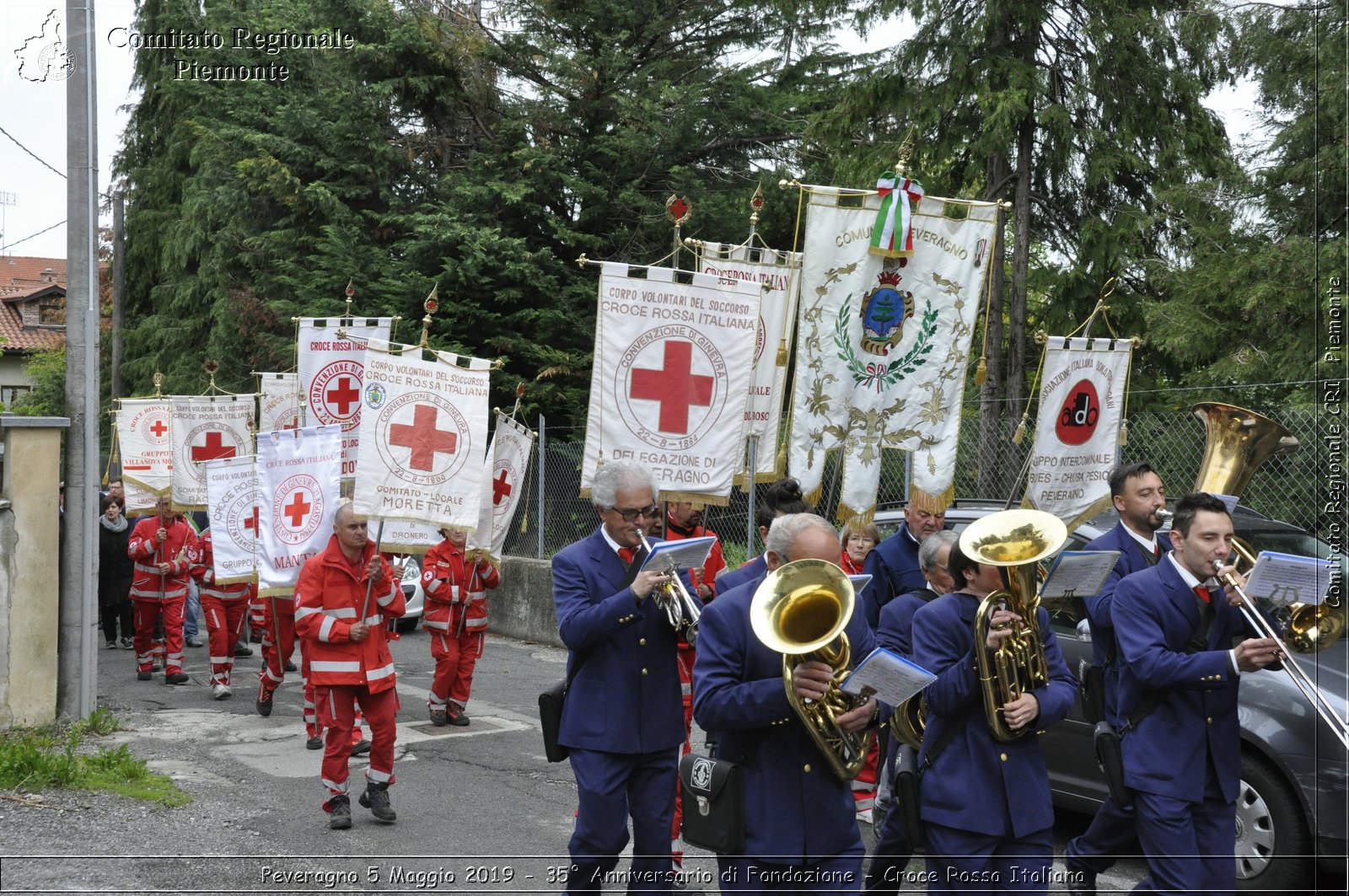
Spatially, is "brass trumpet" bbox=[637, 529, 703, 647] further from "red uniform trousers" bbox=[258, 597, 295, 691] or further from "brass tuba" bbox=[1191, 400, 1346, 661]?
"red uniform trousers" bbox=[258, 597, 295, 691]

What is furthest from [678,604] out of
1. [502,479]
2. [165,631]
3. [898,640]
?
[165,631]

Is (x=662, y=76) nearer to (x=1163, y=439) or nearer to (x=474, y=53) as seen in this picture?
(x=474, y=53)

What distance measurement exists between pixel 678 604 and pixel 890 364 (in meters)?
2.82

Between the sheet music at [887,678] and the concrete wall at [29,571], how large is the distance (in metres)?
7.14

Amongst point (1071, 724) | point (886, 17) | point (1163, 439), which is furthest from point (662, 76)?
point (1071, 724)

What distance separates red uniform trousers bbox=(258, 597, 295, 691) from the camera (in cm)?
1060

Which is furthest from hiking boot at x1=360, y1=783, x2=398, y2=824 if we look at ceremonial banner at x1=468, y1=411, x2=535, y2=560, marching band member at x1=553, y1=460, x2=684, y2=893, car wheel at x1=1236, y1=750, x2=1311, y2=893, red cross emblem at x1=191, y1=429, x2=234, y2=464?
red cross emblem at x1=191, y1=429, x2=234, y2=464

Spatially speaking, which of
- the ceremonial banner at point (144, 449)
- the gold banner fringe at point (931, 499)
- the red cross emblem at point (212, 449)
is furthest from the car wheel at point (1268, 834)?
the ceremonial banner at point (144, 449)

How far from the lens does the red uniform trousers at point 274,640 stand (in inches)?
417

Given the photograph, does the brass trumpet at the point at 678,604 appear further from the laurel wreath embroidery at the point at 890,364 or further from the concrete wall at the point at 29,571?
the concrete wall at the point at 29,571

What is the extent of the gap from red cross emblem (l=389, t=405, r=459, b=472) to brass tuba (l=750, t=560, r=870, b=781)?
4121mm

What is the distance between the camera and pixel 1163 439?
9078 millimetres

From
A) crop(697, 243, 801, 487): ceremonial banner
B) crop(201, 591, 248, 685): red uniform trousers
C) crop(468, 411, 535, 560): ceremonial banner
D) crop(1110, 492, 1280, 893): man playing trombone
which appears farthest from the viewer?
crop(201, 591, 248, 685): red uniform trousers

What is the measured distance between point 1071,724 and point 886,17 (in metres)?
8.95
